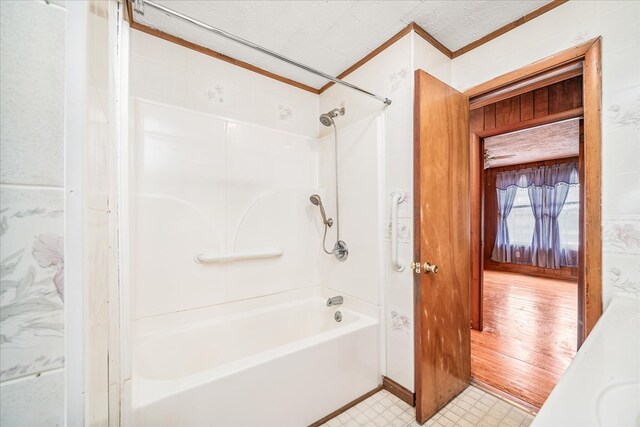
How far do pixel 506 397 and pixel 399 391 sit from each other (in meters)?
0.66

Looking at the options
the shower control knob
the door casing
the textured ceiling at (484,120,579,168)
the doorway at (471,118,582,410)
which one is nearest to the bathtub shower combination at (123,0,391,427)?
the shower control knob

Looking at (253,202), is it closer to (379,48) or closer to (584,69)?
(379,48)

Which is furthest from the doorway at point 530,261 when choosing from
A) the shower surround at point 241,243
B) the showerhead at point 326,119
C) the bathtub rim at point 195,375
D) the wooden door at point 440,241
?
the showerhead at point 326,119

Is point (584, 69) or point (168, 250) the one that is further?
point (168, 250)

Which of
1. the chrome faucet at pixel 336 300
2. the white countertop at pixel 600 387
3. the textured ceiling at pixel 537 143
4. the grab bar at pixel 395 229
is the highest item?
the textured ceiling at pixel 537 143

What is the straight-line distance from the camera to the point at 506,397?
1.60 meters

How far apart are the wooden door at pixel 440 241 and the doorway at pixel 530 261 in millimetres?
484

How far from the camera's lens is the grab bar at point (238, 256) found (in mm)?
1637

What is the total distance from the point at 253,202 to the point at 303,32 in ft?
3.76

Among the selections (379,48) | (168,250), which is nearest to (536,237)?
(379,48)

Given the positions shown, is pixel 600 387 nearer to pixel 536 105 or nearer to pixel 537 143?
pixel 536 105

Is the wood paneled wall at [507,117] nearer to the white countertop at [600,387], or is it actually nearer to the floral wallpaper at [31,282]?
the white countertop at [600,387]

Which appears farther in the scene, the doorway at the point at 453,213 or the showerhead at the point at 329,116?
the showerhead at the point at 329,116

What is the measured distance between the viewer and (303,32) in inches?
63.3
